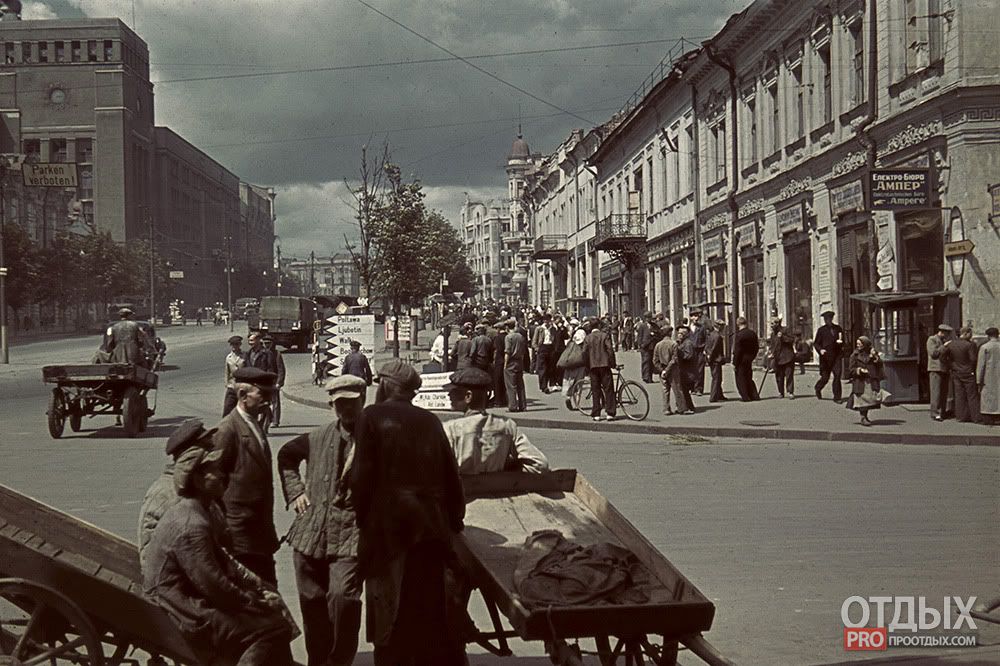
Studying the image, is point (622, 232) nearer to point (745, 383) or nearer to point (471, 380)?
point (745, 383)

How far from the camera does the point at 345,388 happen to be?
5789mm

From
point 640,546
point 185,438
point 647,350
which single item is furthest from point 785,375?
point 185,438

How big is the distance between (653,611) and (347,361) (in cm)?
1707

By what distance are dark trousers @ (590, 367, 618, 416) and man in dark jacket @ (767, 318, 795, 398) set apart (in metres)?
4.77

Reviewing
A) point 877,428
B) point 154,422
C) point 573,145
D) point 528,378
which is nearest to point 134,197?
point 573,145

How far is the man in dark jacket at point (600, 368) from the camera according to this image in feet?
65.3

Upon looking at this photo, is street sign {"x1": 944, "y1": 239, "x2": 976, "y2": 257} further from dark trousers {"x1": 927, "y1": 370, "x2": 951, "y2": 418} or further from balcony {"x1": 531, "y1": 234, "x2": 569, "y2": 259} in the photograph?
balcony {"x1": 531, "y1": 234, "x2": 569, "y2": 259}

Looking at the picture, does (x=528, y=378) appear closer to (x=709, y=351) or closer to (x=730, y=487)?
(x=709, y=351)

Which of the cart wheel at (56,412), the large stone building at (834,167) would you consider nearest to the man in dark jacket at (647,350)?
the large stone building at (834,167)

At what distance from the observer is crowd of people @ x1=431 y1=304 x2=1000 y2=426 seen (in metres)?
18.0

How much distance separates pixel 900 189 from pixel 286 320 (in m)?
38.2

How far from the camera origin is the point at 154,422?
21312 mm

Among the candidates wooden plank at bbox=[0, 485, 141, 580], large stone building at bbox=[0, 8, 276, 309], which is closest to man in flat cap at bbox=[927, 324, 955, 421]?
wooden plank at bbox=[0, 485, 141, 580]

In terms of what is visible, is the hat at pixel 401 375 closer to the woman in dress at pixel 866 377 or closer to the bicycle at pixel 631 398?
the woman in dress at pixel 866 377
